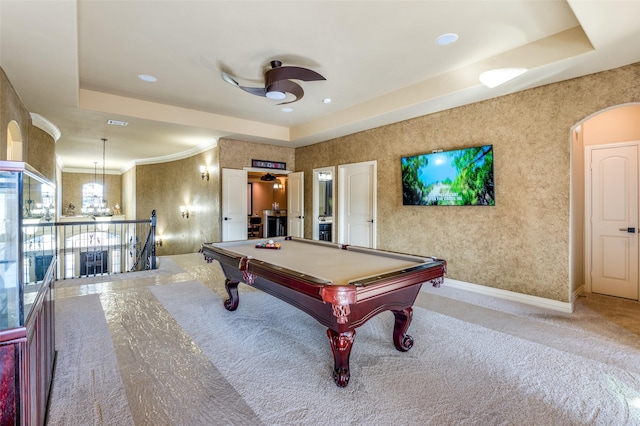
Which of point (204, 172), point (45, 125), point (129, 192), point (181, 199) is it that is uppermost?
point (45, 125)

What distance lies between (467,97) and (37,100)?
18.9 feet

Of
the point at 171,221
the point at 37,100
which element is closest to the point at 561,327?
the point at 37,100

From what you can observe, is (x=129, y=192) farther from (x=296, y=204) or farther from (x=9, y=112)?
(x=9, y=112)

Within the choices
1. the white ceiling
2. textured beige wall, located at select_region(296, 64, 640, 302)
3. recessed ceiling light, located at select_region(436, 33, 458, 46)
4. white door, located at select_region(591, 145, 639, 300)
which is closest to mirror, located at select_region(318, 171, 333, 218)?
the white ceiling

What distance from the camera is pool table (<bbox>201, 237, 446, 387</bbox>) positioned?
1.91 m

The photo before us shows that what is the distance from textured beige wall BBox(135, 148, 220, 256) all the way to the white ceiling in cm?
222

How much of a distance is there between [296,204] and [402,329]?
508cm

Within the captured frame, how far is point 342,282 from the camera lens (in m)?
2.02

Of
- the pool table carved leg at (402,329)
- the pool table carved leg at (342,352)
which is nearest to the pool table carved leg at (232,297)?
the pool table carved leg at (342,352)

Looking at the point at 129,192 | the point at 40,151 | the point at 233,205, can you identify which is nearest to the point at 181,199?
the point at 233,205

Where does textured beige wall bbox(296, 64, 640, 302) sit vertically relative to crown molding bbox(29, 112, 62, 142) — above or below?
below

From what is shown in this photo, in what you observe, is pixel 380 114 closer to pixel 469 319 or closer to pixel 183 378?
pixel 469 319

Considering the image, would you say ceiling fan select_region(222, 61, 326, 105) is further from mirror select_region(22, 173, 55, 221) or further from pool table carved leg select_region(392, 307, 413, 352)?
pool table carved leg select_region(392, 307, 413, 352)

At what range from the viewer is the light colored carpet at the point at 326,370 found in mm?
1829
